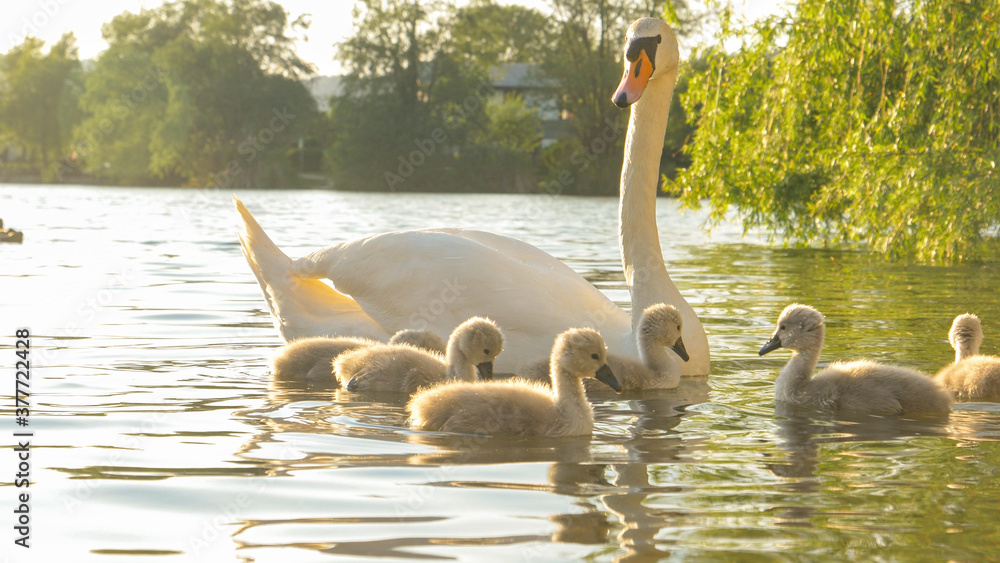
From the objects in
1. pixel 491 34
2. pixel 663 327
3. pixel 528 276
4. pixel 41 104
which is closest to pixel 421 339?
pixel 528 276

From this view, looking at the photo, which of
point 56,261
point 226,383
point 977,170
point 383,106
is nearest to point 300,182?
point 383,106

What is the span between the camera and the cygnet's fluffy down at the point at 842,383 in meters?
5.52

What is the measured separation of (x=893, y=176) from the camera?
13.0m

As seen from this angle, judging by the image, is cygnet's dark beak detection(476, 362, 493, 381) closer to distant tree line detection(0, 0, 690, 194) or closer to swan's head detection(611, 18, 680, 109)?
swan's head detection(611, 18, 680, 109)

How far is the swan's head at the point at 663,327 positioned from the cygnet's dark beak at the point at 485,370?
93 cm

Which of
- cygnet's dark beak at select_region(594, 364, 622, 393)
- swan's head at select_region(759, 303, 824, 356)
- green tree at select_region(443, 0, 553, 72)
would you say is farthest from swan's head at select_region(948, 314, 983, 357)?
green tree at select_region(443, 0, 553, 72)

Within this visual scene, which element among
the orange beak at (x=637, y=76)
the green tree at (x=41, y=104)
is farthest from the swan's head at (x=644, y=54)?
the green tree at (x=41, y=104)

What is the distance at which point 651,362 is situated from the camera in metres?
6.18

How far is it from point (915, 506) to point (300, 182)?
66004 millimetres

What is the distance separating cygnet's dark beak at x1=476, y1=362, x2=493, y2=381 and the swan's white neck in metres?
1.27

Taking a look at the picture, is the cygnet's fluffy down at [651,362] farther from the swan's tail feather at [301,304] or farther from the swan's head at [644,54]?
the swan's tail feather at [301,304]

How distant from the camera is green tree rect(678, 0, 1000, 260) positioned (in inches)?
493

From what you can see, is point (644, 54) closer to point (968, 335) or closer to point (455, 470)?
point (968, 335)

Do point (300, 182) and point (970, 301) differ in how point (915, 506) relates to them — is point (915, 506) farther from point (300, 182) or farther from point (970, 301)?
point (300, 182)
